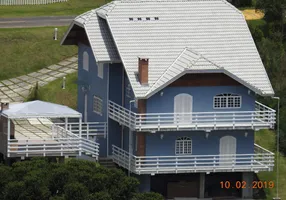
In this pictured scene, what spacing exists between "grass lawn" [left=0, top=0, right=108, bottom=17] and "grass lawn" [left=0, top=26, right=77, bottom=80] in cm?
616

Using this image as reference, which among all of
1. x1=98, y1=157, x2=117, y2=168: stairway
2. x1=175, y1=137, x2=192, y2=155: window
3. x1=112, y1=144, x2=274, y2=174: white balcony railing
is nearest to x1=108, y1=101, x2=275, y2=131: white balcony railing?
x1=175, y1=137, x2=192, y2=155: window

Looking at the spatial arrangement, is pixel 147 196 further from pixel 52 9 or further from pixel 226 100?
pixel 52 9

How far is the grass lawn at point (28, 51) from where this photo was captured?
11931cm

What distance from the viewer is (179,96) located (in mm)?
99562

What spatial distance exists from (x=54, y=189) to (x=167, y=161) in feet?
31.7

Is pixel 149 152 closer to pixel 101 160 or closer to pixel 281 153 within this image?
pixel 101 160

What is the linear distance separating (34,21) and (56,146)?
3249cm

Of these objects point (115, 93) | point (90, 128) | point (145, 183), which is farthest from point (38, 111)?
point (145, 183)

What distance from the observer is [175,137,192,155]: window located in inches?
3930

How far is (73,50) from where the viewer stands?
123250 mm

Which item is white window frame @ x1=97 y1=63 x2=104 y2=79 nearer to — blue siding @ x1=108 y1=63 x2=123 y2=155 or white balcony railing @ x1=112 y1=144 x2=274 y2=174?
blue siding @ x1=108 y1=63 x2=123 y2=155

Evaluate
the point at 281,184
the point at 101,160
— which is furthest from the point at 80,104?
the point at 281,184

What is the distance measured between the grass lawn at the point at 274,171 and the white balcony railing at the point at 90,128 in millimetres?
9639
